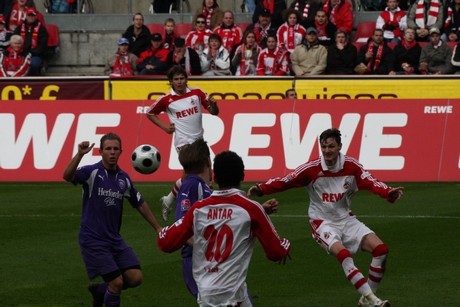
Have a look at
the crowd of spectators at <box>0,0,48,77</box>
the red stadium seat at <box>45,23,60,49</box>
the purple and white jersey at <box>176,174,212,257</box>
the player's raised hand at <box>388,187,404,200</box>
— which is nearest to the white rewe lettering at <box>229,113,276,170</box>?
the crowd of spectators at <box>0,0,48,77</box>

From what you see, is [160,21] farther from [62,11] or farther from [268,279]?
[268,279]

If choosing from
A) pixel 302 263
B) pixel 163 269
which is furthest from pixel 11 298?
pixel 302 263

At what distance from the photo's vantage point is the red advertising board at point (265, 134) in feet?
67.9

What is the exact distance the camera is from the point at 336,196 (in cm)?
1080

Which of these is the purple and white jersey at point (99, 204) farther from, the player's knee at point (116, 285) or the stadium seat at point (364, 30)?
the stadium seat at point (364, 30)

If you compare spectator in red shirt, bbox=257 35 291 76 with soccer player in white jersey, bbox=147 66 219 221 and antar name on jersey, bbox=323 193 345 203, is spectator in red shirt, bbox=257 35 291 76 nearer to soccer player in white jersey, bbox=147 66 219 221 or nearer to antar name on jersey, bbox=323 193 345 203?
soccer player in white jersey, bbox=147 66 219 221

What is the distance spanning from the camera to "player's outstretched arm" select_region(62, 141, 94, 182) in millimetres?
9375

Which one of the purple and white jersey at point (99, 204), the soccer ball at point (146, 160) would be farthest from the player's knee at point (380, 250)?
the soccer ball at point (146, 160)

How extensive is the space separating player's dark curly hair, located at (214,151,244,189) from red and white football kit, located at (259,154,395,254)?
311cm

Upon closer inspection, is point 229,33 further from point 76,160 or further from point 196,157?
point 196,157

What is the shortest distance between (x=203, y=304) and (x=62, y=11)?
2323 centimetres

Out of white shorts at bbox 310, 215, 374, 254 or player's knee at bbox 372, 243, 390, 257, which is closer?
player's knee at bbox 372, 243, 390, 257

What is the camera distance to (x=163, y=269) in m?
12.9

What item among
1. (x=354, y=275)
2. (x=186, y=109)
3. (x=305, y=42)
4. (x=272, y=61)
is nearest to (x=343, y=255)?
(x=354, y=275)
